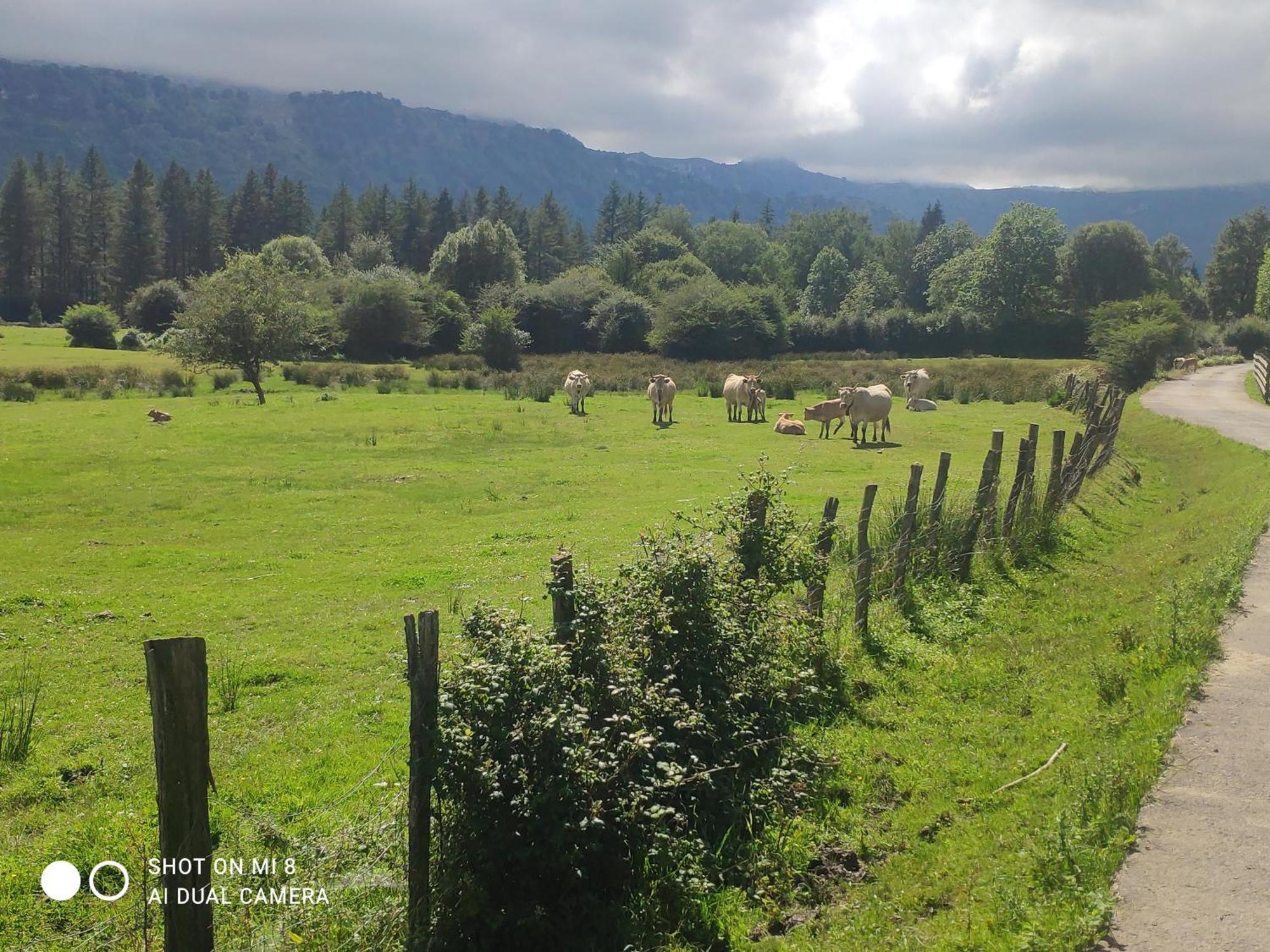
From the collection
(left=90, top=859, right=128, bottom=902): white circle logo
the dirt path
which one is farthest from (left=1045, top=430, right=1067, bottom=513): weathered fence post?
(left=90, top=859, right=128, bottom=902): white circle logo

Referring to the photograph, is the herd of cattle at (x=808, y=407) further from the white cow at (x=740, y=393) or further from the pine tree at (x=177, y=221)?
the pine tree at (x=177, y=221)

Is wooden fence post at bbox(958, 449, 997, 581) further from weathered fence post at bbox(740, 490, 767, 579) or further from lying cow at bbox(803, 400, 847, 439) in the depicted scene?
lying cow at bbox(803, 400, 847, 439)

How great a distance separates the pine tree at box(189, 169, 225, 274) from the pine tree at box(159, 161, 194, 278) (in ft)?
1.81

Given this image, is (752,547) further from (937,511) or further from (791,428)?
(791,428)

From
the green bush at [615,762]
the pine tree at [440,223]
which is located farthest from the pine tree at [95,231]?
the green bush at [615,762]

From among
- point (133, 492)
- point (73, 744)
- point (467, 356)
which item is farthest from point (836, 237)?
point (73, 744)

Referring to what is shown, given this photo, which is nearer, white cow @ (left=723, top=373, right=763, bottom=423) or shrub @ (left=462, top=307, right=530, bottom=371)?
white cow @ (left=723, top=373, right=763, bottom=423)

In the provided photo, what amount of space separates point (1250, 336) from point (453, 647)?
8704 centimetres

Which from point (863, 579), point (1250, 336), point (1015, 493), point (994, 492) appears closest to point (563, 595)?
point (863, 579)

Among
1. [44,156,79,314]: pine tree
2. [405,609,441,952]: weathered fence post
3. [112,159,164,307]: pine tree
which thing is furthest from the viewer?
[44,156,79,314]: pine tree

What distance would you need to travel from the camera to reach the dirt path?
16.8ft

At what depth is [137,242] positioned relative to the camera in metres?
111

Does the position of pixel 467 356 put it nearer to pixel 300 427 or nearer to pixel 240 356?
pixel 240 356

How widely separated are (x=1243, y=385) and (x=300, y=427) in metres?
47.4
